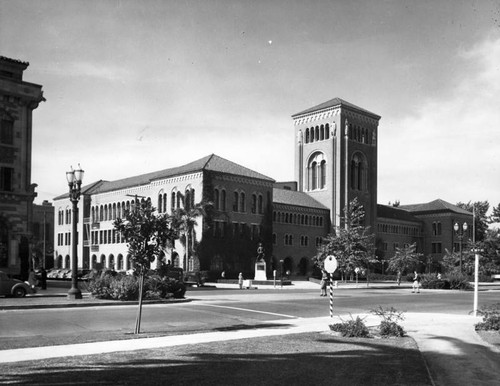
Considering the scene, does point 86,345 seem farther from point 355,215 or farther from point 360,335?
point 355,215

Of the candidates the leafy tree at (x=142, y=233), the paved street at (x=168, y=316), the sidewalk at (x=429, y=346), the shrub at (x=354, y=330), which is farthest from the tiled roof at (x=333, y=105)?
the shrub at (x=354, y=330)

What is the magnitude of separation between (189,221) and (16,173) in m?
26.1

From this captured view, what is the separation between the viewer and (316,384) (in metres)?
9.73

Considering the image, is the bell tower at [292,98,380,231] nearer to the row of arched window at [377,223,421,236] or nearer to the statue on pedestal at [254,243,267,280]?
the row of arched window at [377,223,421,236]

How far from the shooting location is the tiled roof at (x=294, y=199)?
257 feet

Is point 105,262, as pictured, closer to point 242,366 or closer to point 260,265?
point 260,265

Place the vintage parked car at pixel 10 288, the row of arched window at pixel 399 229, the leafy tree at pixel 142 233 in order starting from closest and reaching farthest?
the leafy tree at pixel 142 233 < the vintage parked car at pixel 10 288 < the row of arched window at pixel 399 229

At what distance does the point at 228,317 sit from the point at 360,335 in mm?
7018

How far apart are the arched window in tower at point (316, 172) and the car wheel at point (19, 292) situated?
60350 mm

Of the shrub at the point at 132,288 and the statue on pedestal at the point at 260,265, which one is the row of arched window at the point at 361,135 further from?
the shrub at the point at 132,288

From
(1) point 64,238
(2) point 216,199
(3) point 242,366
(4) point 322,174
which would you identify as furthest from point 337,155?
(3) point 242,366

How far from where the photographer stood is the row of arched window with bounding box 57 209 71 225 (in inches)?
3462

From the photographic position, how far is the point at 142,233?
16.3m

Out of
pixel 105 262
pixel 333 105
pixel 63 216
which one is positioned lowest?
pixel 105 262
